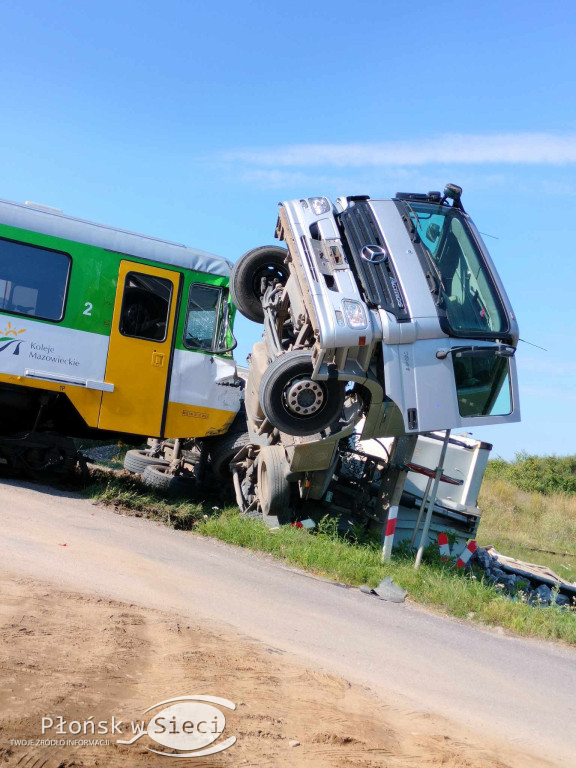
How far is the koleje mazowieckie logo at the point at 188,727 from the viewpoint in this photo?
138 inches

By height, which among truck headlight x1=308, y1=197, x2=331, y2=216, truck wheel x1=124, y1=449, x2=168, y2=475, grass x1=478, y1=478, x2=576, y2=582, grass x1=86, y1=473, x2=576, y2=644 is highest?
truck headlight x1=308, y1=197, x2=331, y2=216

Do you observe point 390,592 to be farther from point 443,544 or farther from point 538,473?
point 538,473

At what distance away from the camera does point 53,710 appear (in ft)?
11.5

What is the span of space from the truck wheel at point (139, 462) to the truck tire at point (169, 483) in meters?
0.56

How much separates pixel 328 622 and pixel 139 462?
6815 mm

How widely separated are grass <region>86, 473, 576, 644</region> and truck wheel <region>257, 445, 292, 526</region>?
22 centimetres

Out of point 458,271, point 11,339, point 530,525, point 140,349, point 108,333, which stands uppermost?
point 458,271

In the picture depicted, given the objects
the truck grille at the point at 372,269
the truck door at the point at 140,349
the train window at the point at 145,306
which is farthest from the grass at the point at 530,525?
the train window at the point at 145,306

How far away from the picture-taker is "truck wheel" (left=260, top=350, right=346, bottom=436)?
8430mm

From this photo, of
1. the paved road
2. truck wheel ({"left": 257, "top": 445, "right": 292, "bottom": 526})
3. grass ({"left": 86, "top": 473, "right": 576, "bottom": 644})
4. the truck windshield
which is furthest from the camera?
truck wheel ({"left": 257, "top": 445, "right": 292, "bottom": 526})

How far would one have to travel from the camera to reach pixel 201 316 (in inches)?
419

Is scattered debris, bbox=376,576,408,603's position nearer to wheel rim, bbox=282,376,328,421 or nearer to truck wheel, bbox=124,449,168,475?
wheel rim, bbox=282,376,328,421

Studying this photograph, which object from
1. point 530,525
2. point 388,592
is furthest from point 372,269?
point 530,525

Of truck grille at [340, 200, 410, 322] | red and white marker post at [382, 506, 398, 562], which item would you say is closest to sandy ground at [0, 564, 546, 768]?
red and white marker post at [382, 506, 398, 562]
